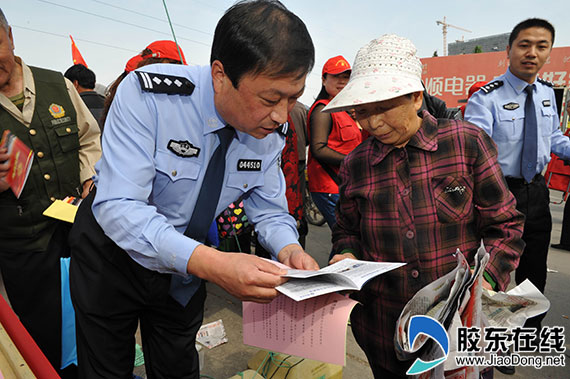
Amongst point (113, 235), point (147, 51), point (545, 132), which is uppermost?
point (147, 51)

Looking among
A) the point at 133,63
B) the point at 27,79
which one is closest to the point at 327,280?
the point at 27,79

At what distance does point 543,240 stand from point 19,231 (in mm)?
3166

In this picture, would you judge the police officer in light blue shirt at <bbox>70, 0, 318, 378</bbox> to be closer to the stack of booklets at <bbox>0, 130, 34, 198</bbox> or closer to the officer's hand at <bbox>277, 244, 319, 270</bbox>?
the officer's hand at <bbox>277, 244, 319, 270</bbox>

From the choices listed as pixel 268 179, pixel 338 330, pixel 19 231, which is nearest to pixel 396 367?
pixel 338 330

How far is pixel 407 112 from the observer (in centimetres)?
130

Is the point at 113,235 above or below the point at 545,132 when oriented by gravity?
below

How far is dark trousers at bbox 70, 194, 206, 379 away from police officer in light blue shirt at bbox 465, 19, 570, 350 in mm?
2164

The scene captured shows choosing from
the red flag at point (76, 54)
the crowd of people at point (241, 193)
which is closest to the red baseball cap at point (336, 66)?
the crowd of people at point (241, 193)

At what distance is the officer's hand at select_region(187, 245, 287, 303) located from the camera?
0.96 m

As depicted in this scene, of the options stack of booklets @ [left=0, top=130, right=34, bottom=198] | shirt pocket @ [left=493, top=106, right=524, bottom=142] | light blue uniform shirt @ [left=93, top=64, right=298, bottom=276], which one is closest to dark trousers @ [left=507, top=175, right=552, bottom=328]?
shirt pocket @ [left=493, top=106, right=524, bottom=142]

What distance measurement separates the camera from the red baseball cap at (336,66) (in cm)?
302

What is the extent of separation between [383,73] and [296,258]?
2.26 ft

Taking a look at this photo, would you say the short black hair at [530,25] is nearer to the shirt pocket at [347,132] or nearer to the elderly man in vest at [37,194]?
the shirt pocket at [347,132]

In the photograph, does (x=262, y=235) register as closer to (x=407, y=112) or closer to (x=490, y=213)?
(x=407, y=112)
